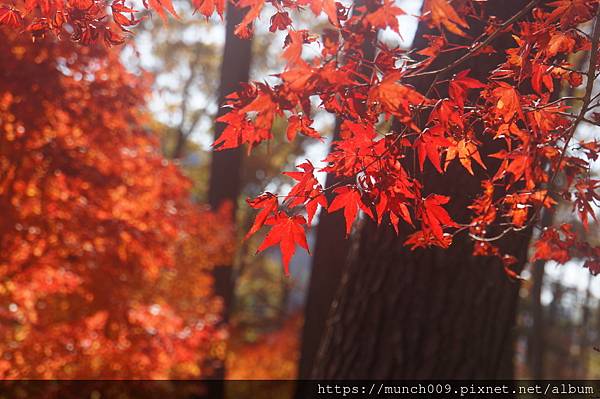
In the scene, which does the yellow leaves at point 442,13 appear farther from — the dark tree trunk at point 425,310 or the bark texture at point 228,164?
the bark texture at point 228,164

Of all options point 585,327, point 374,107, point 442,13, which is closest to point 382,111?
point 374,107

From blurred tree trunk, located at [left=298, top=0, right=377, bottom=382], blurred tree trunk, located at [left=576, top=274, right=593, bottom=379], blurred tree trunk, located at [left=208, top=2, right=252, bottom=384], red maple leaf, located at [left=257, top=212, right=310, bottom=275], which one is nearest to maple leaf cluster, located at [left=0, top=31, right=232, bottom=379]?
blurred tree trunk, located at [left=298, top=0, right=377, bottom=382]

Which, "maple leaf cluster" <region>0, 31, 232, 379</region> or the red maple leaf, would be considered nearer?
the red maple leaf

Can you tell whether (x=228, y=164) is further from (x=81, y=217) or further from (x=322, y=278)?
(x=81, y=217)

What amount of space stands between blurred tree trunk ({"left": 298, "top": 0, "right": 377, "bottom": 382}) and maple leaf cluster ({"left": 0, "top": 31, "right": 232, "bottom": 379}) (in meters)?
1.38

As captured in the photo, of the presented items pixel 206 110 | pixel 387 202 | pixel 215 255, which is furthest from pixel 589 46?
pixel 206 110

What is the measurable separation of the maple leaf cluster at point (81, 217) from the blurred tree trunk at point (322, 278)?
138cm

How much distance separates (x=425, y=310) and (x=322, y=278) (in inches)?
103

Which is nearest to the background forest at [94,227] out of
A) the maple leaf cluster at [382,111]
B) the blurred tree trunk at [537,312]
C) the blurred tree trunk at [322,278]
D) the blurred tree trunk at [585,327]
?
the blurred tree trunk at [322,278]

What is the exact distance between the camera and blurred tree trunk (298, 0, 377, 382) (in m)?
5.98

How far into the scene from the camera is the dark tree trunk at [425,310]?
3.46m

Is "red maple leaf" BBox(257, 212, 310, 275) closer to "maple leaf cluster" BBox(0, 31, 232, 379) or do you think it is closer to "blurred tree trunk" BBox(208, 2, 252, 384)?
"maple leaf cluster" BBox(0, 31, 232, 379)

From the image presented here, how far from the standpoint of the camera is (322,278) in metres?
6.08

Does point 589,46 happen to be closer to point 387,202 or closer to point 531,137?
point 531,137
